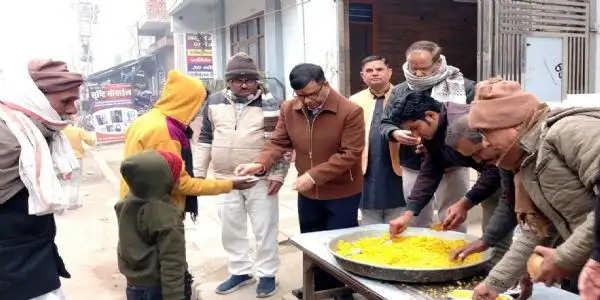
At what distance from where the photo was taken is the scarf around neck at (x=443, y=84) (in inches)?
135

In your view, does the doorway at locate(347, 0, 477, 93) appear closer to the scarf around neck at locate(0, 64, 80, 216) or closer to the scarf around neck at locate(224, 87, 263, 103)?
the scarf around neck at locate(224, 87, 263, 103)

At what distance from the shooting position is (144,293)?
2637 mm

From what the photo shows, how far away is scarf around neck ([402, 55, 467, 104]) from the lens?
3424 mm

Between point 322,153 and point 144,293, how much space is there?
1.38 meters

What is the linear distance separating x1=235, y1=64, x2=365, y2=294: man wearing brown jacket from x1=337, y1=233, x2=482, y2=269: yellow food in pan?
0.61 meters

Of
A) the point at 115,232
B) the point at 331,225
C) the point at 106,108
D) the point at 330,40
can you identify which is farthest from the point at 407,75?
the point at 106,108

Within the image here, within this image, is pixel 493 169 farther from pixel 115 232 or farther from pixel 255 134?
pixel 115 232

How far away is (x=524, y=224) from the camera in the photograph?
192cm

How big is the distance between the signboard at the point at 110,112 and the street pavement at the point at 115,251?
32.4ft

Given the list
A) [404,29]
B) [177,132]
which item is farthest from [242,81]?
[404,29]

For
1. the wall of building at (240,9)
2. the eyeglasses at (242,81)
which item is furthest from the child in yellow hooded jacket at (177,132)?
the wall of building at (240,9)

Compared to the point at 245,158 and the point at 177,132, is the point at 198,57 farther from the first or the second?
the point at 177,132

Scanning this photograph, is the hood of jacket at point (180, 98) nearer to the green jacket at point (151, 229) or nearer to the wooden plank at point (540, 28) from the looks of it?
the green jacket at point (151, 229)

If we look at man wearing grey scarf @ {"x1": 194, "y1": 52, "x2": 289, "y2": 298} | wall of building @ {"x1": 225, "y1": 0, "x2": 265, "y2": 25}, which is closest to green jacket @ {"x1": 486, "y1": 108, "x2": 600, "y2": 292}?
man wearing grey scarf @ {"x1": 194, "y1": 52, "x2": 289, "y2": 298}
